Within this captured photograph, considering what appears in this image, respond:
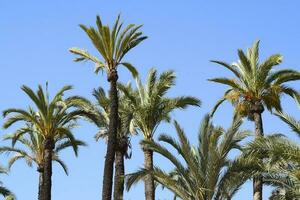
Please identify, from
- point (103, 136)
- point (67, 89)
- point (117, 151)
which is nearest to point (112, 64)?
point (67, 89)

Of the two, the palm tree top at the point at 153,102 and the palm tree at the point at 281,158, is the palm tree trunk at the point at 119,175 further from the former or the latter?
the palm tree at the point at 281,158

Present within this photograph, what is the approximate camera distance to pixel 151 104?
31.1 m

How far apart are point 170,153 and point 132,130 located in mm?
7049

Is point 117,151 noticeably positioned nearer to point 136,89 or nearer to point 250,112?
point 136,89

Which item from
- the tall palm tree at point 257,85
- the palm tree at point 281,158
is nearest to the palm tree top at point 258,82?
the tall palm tree at point 257,85

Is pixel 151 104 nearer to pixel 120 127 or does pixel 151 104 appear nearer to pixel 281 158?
pixel 120 127

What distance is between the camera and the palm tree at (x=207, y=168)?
80.5ft

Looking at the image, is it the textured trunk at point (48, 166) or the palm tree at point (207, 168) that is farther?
the textured trunk at point (48, 166)

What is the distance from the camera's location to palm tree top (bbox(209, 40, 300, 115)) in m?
30.2

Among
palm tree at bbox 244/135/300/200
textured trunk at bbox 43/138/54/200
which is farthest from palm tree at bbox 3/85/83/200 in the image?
palm tree at bbox 244/135/300/200

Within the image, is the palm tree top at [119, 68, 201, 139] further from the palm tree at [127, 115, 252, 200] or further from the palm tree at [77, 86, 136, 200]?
the palm tree at [127, 115, 252, 200]

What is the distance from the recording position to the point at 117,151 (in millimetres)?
32000

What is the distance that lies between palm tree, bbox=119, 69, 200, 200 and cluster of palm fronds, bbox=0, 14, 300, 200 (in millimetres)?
50

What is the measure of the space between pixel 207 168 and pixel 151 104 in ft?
24.0
